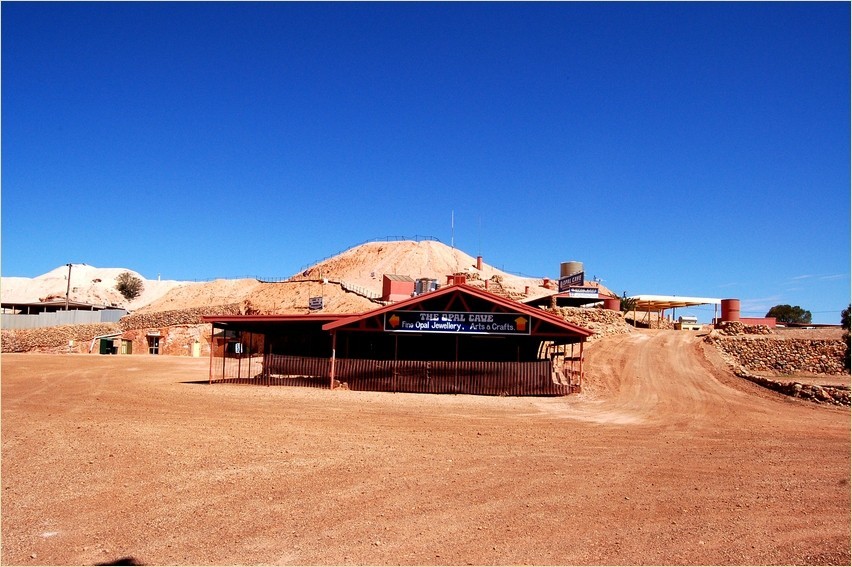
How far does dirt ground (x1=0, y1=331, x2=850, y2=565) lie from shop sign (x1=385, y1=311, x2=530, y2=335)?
17.8 ft

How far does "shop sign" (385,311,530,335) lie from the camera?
85.5ft

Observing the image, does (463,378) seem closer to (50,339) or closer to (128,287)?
(50,339)

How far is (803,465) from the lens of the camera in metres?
13.2

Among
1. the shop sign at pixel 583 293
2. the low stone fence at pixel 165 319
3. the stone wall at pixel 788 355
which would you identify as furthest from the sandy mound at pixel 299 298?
the stone wall at pixel 788 355

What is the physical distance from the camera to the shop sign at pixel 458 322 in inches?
1025

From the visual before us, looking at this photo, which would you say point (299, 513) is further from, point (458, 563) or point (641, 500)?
point (641, 500)

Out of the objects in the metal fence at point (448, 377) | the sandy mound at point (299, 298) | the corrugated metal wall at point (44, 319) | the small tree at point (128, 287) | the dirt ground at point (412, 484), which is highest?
the small tree at point (128, 287)

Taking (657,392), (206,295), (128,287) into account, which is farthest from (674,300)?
(128,287)

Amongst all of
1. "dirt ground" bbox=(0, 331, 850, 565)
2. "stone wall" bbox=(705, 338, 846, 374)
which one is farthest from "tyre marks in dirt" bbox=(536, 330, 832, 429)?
"stone wall" bbox=(705, 338, 846, 374)

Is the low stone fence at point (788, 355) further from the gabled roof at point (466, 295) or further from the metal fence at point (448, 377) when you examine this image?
the metal fence at point (448, 377)

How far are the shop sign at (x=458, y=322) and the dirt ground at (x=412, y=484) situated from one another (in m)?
5.41

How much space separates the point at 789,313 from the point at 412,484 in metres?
105

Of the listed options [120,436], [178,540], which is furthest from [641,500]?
[120,436]

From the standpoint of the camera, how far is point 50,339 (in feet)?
184
